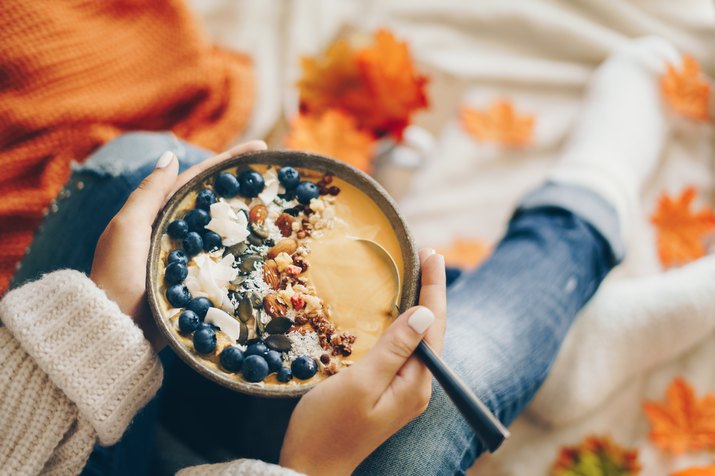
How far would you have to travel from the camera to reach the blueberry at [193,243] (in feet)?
1.93

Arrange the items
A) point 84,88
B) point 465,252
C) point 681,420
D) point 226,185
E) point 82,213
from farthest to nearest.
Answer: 1. point 465,252
2. point 681,420
3. point 84,88
4. point 82,213
5. point 226,185

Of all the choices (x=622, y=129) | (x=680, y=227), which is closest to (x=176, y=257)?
(x=622, y=129)

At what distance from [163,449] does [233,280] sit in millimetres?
260

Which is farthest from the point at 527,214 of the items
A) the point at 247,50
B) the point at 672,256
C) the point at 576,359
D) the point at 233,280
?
the point at 247,50

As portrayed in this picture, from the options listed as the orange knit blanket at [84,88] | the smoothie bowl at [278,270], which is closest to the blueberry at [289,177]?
the smoothie bowl at [278,270]

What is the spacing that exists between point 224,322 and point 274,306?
0.16ft

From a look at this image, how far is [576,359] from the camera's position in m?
0.93

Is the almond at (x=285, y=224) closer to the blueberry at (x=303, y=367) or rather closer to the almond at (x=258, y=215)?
the almond at (x=258, y=215)

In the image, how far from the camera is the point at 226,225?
598 millimetres

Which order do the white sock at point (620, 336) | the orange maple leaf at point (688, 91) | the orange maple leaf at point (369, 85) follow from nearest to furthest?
the white sock at point (620, 336) → the orange maple leaf at point (369, 85) → the orange maple leaf at point (688, 91)

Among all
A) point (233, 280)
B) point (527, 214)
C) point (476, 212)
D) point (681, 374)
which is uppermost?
point (233, 280)

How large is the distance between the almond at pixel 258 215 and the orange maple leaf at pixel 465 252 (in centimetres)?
55

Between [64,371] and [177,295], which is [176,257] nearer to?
[177,295]

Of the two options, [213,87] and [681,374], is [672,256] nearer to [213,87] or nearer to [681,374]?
[681,374]
